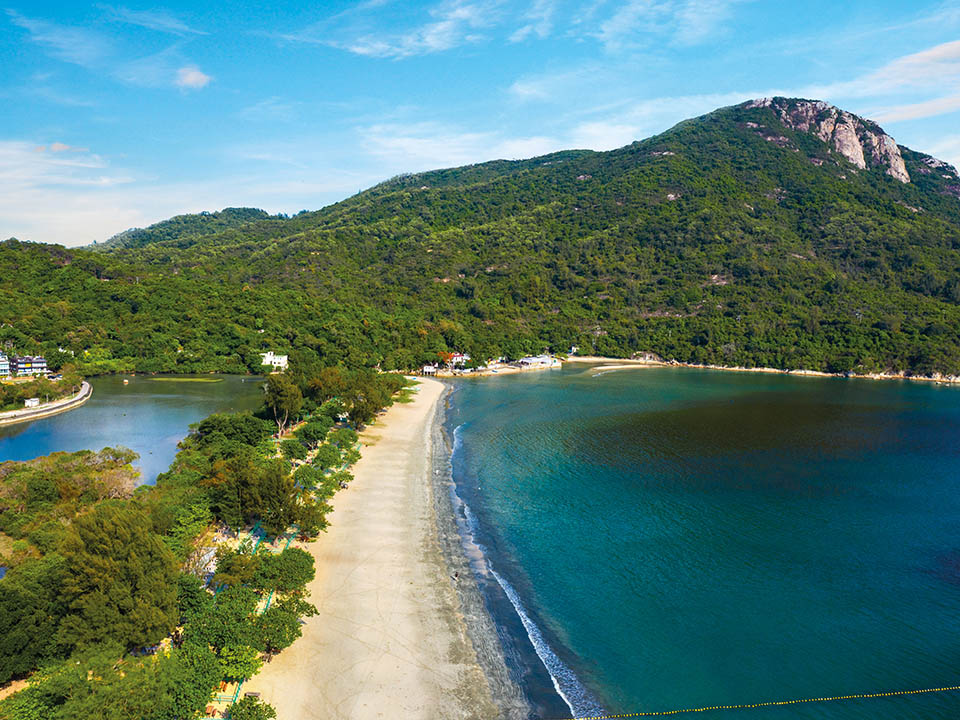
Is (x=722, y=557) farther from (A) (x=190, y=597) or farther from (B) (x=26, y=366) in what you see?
(B) (x=26, y=366)

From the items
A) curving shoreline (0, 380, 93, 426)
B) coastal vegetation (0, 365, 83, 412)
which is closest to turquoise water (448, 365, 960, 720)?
curving shoreline (0, 380, 93, 426)

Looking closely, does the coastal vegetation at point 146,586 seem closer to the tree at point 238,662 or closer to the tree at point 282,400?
the tree at point 238,662

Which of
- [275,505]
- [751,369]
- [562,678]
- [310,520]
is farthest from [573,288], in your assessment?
[562,678]

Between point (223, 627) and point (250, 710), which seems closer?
point (250, 710)

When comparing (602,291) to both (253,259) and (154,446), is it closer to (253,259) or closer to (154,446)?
(253,259)

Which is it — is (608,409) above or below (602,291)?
below

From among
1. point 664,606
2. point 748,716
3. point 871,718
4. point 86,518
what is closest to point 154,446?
point 86,518

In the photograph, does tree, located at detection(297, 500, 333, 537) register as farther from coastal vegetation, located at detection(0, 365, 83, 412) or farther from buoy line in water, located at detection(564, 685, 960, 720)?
coastal vegetation, located at detection(0, 365, 83, 412)
